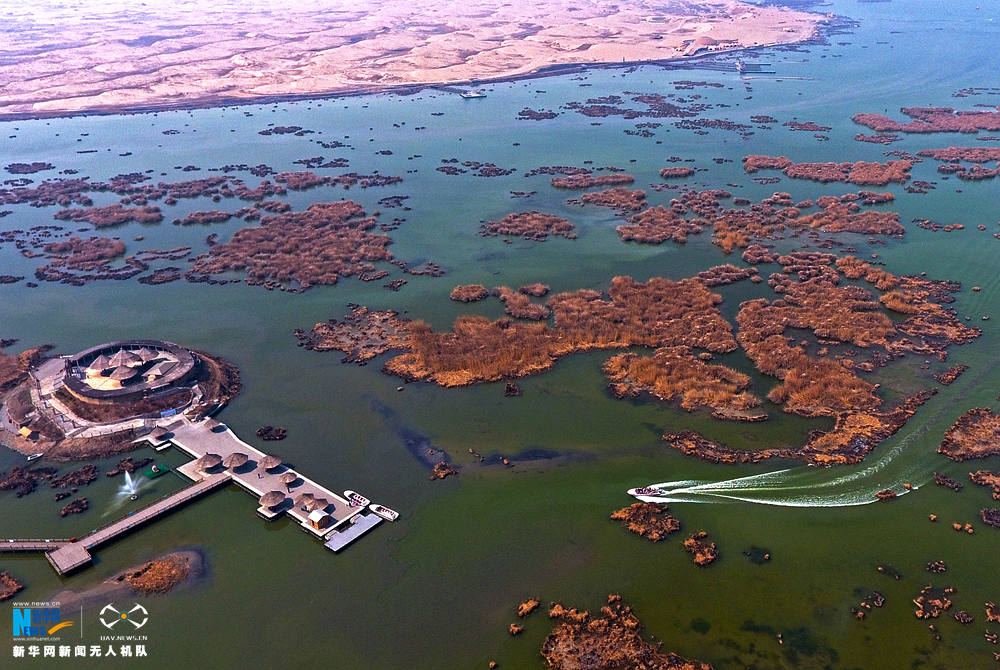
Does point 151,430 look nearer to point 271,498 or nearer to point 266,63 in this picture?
point 271,498

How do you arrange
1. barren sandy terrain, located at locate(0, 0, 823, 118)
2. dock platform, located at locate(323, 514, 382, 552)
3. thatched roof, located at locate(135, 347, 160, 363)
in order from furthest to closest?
1. barren sandy terrain, located at locate(0, 0, 823, 118)
2. thatched roof, located at locate(135, 347, 160, 363)
3. dock platform, located at locate(323, 514, 382, 552)

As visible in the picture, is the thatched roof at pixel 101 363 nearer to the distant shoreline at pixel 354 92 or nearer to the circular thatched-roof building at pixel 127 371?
the circular thatched-roof building at pixel 127 371

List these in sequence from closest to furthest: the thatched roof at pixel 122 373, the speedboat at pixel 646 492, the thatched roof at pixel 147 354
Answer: the speedboat at pixel 646 492 < the thatched roof at pixel 122 373 < the thatched roof at pixel 147 354

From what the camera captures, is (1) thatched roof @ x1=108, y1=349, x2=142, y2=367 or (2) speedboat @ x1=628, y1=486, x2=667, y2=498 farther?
(1) thatched roof @ x1=108, y1=349, x2=142, y2=367

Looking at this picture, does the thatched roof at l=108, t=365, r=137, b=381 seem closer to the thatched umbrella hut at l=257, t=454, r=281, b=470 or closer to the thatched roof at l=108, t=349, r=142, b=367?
the thatched roof at l=108, t=349, r=142, b=367

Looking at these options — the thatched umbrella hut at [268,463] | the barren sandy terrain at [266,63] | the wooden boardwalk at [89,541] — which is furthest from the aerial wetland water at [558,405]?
the barren sandy terrain at [266,63]

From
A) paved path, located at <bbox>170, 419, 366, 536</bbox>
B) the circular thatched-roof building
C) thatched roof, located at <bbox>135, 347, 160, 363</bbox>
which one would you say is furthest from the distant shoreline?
paved path, located at <bbox>170, 419, 366, 536</bbox>
